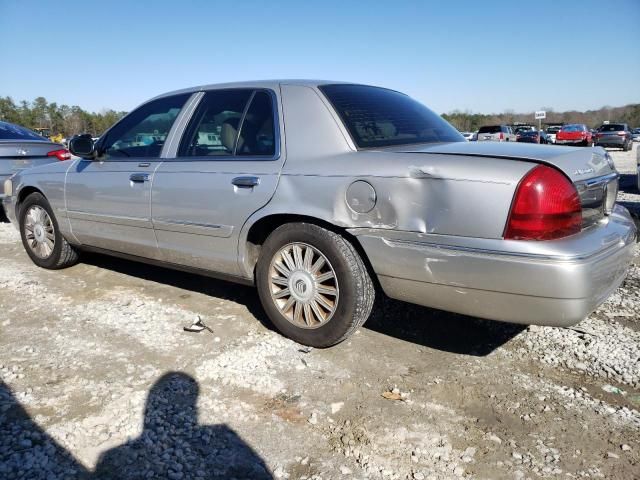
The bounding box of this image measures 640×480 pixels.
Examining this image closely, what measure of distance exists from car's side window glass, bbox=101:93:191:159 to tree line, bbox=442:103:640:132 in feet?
209

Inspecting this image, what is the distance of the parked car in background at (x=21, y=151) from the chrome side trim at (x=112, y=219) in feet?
10.6

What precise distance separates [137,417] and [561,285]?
202cm

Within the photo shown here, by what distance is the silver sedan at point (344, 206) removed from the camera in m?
2.32

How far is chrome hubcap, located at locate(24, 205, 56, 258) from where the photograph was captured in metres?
4.70

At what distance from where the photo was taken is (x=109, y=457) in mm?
2064

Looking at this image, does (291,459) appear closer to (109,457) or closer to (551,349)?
(109,457)

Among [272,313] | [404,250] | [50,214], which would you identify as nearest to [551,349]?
[404,250]

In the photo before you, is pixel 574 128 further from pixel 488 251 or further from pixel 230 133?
pixel 488 251

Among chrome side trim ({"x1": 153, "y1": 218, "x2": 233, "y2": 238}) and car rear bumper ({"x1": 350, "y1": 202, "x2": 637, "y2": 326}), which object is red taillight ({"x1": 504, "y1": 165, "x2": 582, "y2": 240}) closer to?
car rear bumper ({"x1": 350, "y1": 202, "x2": 637, "y2": 326})

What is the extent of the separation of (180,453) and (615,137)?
1238 inches

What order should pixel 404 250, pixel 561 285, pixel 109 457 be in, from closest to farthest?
pixel 109 457 → pixel 561 285 → pixel 404 250

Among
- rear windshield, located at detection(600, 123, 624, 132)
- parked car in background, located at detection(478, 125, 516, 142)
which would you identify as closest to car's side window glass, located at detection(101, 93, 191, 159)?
parked car in background, located at detection(478, 125, 516, 142)

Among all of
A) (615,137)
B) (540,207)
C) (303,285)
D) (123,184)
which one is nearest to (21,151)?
(123,184)

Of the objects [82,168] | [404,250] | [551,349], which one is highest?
[82,168]
